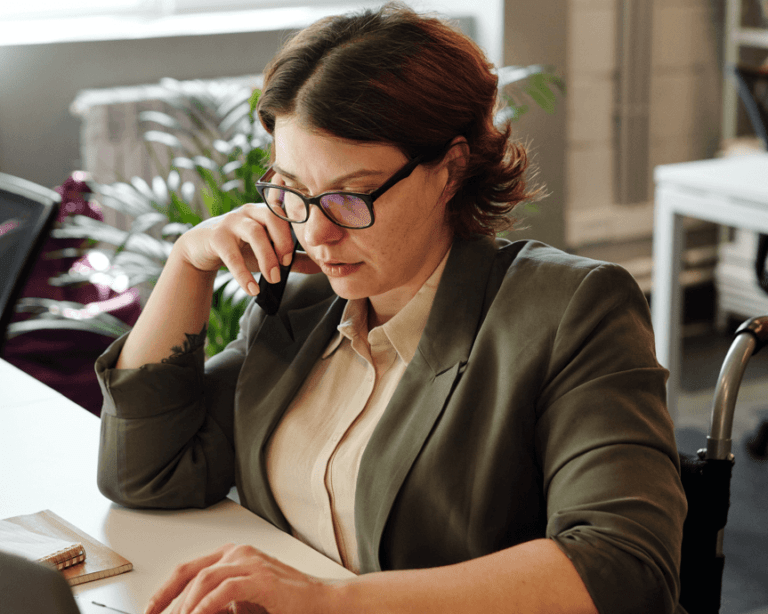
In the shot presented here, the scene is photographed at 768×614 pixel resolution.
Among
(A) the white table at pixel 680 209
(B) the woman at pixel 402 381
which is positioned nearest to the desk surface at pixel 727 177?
(A) the white table at pixel 680 209

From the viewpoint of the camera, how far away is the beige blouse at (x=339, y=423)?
1138 mm

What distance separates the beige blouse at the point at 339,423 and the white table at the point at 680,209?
1.79m

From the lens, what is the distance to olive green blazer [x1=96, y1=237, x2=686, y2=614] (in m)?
0.88

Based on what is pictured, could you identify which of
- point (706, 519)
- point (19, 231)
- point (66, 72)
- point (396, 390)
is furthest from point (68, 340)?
point (706, 519)

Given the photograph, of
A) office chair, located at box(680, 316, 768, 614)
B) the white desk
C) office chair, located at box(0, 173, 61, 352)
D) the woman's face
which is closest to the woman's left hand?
the white desk

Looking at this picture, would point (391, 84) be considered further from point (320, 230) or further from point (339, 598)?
point (339, 598)

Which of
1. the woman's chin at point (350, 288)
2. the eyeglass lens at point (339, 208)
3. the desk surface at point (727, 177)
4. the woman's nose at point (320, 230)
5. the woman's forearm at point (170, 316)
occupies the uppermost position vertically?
the eyeglass lens at point (339, 208)

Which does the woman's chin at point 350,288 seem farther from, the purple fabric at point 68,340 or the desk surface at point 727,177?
the desk surface at point 727,177

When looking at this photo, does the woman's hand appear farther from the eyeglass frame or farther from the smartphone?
the eyeglass frame

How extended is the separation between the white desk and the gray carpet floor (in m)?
1.40

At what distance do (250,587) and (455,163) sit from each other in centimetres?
58

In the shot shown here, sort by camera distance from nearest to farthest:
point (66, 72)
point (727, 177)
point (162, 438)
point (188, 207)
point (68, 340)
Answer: point (162, 438), point (188, 207), point (68, 340), point (727, 177), point (66, 72)

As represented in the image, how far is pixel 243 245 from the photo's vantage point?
1.28 meters

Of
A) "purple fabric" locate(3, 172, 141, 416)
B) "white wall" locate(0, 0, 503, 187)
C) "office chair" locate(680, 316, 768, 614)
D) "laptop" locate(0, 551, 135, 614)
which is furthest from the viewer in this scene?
"white wall" locate(0, 0, 503, 187)
